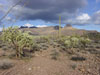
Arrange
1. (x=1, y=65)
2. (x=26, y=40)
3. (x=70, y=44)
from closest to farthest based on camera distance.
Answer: (x=1, y=65)
(x=26, y=40)
(x=70, y=44)

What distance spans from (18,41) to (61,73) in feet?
15.6

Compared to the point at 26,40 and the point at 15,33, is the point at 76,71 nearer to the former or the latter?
the point at 26,40

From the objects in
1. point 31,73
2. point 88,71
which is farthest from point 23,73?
point 88,71

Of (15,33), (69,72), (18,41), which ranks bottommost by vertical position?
(69,72)

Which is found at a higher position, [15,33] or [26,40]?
[15,33]

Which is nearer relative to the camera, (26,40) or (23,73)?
(23,73)

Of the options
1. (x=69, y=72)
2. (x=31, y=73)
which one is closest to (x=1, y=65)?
(x=31, y=73)

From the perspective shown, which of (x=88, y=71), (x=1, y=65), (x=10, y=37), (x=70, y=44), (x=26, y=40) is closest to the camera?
(x=88, y=71)

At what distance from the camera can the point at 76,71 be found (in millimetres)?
5312

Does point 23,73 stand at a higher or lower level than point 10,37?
lower

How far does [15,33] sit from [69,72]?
5414mm

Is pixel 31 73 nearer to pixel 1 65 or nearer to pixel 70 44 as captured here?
pixel 1 65

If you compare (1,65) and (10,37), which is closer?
(1,65)

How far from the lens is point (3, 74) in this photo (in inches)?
188
